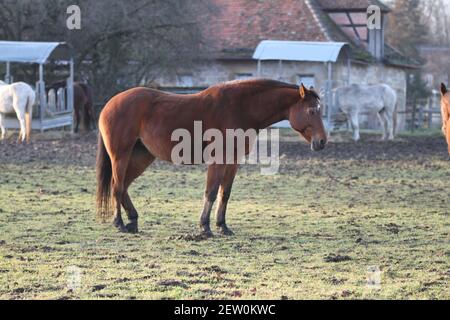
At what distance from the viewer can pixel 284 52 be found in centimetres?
2520

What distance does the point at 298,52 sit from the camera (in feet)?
82.5

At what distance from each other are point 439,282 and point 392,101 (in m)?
18.7

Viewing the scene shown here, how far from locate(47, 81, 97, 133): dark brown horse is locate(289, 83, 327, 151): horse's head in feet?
54.8

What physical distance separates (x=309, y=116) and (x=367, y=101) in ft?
52.8

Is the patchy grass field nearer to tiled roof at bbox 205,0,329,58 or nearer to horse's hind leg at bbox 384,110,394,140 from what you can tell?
horse's hind leg at bbox 384,110,394,140

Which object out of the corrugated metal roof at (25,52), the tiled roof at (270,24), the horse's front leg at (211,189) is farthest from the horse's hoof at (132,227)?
the tiled roof at (270,24)

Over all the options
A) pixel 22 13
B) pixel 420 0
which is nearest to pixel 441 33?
pixel 420 0

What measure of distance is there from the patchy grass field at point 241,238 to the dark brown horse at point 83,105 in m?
8.86

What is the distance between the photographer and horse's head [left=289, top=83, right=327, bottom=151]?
845 cm

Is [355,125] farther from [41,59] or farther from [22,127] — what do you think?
[22,127]

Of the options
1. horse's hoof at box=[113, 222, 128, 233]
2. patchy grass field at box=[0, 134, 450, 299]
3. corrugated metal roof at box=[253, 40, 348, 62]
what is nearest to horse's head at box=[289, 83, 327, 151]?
patchy grass field at box=[0, 134, 450, 299]

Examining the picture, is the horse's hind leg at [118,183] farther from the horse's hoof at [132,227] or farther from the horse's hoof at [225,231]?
the horse's hoof at [225,231]

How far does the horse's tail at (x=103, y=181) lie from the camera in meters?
8.98
